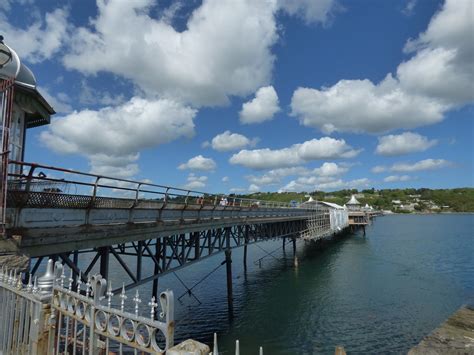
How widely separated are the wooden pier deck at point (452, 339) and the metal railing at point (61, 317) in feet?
23.3

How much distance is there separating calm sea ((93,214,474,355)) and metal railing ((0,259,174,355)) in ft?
46.3

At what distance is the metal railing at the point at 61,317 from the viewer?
3.75 meters

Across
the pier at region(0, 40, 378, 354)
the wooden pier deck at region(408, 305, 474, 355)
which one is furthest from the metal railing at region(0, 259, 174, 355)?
the wooden pier deck at region(408, 305, 474, 355)

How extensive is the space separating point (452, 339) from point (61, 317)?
10.6m

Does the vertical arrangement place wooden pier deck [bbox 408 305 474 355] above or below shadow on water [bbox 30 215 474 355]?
above

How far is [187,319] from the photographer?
2202 cm

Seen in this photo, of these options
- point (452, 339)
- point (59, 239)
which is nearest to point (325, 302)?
point (452, 339)

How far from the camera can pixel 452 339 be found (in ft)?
31.1

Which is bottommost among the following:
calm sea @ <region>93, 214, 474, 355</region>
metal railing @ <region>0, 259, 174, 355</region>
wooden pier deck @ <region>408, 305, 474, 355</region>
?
calm sea @ <region>93, 214, 474, 355</region>

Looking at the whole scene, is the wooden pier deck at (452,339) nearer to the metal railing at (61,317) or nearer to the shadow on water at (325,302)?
the shadow on water at (325,302)

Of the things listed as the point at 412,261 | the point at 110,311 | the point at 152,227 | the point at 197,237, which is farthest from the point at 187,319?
the point at 412,261

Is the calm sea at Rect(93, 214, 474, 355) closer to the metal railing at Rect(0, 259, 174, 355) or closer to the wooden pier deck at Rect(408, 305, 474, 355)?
the wooden pier deck at Rect(408, 305, 474, 355)

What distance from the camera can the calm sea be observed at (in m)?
18.4

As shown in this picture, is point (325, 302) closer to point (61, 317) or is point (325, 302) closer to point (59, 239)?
point (59, 239)
